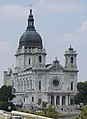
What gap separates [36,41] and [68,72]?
11071 millimetres

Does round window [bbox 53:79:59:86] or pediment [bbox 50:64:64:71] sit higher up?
pediment [bbox 50:64:64:71]

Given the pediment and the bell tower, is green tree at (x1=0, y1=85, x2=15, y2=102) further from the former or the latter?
the bell tower

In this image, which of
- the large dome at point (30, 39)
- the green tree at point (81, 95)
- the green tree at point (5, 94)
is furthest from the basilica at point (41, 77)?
the green tree at point (81, 95)

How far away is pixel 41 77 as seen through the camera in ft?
415

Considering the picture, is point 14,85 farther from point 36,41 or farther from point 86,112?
point 86,112

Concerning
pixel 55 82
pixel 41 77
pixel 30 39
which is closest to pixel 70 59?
pixel 55 82

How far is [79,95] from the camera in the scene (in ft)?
385

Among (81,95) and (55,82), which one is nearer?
(81,95)

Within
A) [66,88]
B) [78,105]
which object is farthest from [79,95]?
[66,88]

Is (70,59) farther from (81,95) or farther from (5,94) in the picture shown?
(5,94)

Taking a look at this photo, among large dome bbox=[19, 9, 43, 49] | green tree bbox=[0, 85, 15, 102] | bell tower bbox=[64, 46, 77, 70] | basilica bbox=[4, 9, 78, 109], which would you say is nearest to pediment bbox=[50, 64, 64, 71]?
basilica bbox=[4, 9, 78, 109]

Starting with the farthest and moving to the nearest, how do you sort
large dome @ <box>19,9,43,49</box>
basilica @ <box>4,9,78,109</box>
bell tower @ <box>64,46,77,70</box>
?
large dome @ <box>19,9,43,49</box>, bell tower @ <box>64,46,77,70</box>, basilica @ <box>4,9,78,109</box>

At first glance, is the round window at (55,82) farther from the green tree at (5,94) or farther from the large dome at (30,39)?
→ the green tree at (5,94)

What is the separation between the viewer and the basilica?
12544 centimetres
